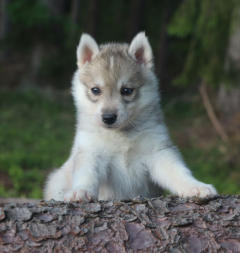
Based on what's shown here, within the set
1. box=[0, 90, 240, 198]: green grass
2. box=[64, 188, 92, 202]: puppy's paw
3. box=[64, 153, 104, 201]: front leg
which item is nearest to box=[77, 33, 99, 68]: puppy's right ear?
box=[64, 153, 104, 201]: front leg

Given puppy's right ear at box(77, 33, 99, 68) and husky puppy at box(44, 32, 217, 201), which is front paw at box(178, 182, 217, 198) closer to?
husky puppy at box(44, 32, 217, 201)

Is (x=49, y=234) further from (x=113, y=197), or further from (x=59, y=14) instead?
(x=59, y=14)

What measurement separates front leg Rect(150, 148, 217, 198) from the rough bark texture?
0.55 m

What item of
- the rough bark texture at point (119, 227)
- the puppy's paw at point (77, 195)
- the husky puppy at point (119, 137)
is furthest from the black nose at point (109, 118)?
the rough bark texture at point (119, 227)

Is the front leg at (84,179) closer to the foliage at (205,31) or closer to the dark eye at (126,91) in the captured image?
the dark eye at (126,91)

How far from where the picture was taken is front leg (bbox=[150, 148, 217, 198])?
349 centimetres

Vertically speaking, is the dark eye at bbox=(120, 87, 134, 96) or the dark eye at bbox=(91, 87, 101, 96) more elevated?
the dark eye at bbox=(91, 87, 101, 96)

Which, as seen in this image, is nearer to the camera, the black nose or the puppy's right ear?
the black nose

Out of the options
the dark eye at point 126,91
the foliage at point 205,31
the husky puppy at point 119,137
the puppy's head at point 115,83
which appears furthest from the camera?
the foliage at point 205,31

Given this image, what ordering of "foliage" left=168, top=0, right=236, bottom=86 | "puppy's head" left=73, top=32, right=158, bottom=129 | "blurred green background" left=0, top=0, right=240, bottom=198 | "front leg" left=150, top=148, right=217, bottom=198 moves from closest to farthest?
"front leg" left=150, top=148, right=217, bottom=198 → "puppy's head" left=73, top=32, right=158, bottom=129 → "foliage" left=168, top=0, right=236, bottom=86 → "blurred green background" left=0, top=0, right=240, bottom=198

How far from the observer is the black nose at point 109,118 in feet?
12.8

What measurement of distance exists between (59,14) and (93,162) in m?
13.7

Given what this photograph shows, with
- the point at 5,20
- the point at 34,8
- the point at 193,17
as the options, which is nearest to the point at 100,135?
the point at 193,17

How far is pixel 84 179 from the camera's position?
3646 millimetres
